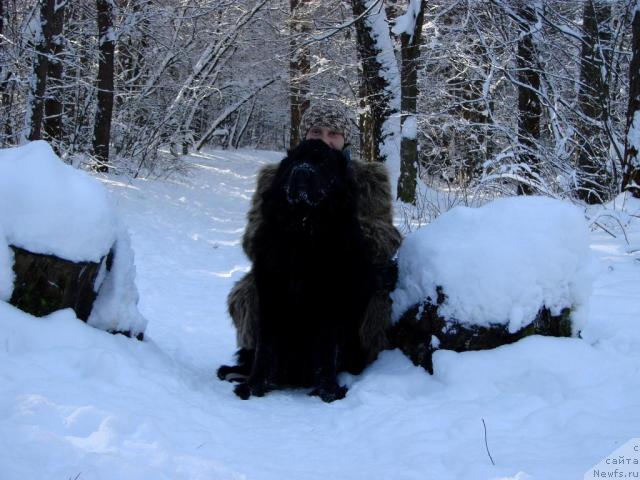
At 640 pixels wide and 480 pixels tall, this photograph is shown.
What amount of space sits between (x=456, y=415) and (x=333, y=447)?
630mm

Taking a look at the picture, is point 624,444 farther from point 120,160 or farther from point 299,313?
point 120,160

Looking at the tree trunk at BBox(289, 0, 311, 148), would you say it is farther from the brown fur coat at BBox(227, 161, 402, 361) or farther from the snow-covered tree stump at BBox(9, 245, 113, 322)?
the snow-covered tree stump at BBox(9, 245, 113, 322)

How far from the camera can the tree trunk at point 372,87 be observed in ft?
33.7

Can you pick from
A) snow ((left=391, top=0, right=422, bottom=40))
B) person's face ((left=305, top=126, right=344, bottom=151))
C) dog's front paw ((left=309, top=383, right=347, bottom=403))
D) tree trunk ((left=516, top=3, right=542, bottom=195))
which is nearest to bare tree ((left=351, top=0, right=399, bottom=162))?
snow ((left=391, top=0, right=422, bottom=40))

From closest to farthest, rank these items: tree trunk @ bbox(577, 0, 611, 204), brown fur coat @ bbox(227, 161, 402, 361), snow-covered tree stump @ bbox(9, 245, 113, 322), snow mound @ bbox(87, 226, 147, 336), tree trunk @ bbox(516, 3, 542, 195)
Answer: snow-covered tree stump @ bbox(9, 245, 113, 322)
snow mound @ bbox(87, 226, 147, 336)
brown fur coat @ bbox(227, 161, 402, 361)
tree trunk @ bbox(577, 0, 611, 204)
tree trunk @ bbox(516, 3, 542, 195)

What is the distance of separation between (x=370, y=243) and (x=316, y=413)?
1.23 m

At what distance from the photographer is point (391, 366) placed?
3.90 m

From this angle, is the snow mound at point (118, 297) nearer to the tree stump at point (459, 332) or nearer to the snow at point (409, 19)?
the tree stump at point (459, 332)

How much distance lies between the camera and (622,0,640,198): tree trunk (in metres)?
6.74

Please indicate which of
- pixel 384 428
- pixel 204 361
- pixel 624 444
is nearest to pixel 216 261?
pixel 204 361

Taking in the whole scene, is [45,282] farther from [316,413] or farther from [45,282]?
[316,413]

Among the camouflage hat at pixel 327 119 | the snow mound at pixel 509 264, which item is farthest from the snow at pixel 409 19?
the snow mound at pixel 509 264

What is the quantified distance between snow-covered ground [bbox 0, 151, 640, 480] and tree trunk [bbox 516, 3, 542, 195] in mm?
3796

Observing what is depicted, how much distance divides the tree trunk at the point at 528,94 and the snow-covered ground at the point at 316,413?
3796 mm
